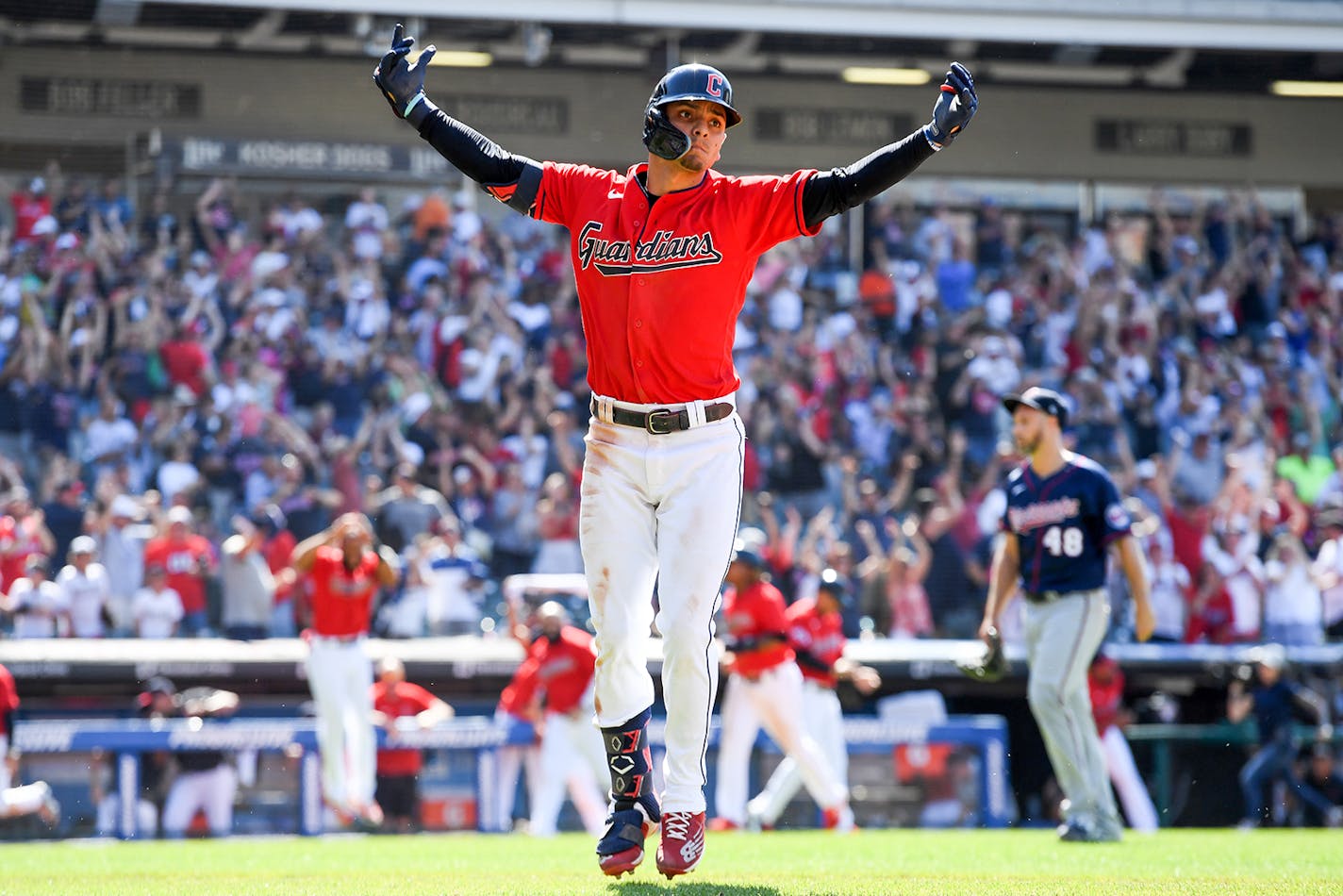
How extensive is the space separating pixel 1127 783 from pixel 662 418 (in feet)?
27.4

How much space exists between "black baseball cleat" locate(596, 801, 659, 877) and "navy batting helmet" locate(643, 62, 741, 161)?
1.93 m

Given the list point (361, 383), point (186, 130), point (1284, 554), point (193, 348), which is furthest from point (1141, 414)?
point (186, 130)

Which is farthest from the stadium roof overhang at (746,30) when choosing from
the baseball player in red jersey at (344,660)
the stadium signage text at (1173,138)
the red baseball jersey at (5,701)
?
the red baseball jersey at (5,701)

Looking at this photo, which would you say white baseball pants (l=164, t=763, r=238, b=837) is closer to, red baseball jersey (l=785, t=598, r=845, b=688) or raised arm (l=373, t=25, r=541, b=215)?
red baseball jersey (l=785, t=598, r=845, b=688)

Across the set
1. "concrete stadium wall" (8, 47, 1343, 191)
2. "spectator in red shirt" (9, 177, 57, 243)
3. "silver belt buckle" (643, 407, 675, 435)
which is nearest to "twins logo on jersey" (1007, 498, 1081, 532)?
"silver belt buckle" (643, 407, 675, 435)

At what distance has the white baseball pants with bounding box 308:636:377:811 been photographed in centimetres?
1176

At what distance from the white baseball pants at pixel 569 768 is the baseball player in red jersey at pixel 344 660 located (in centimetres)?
119

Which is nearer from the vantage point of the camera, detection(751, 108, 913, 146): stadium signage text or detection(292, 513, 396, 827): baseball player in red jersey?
detection(292, 513, 396, 827): baseball player in red jersey

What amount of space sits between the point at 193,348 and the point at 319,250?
215cm

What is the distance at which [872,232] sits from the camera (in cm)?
1970

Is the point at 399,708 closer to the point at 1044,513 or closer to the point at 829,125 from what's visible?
the point at 1044,513

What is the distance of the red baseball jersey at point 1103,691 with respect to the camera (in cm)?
1253

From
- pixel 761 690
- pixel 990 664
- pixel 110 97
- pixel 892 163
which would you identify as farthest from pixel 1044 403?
pixel 110 97

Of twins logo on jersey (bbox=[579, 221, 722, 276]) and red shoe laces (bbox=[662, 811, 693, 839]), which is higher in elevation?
twins logo on jersey (bbox=[579, 221, 722, 276])
